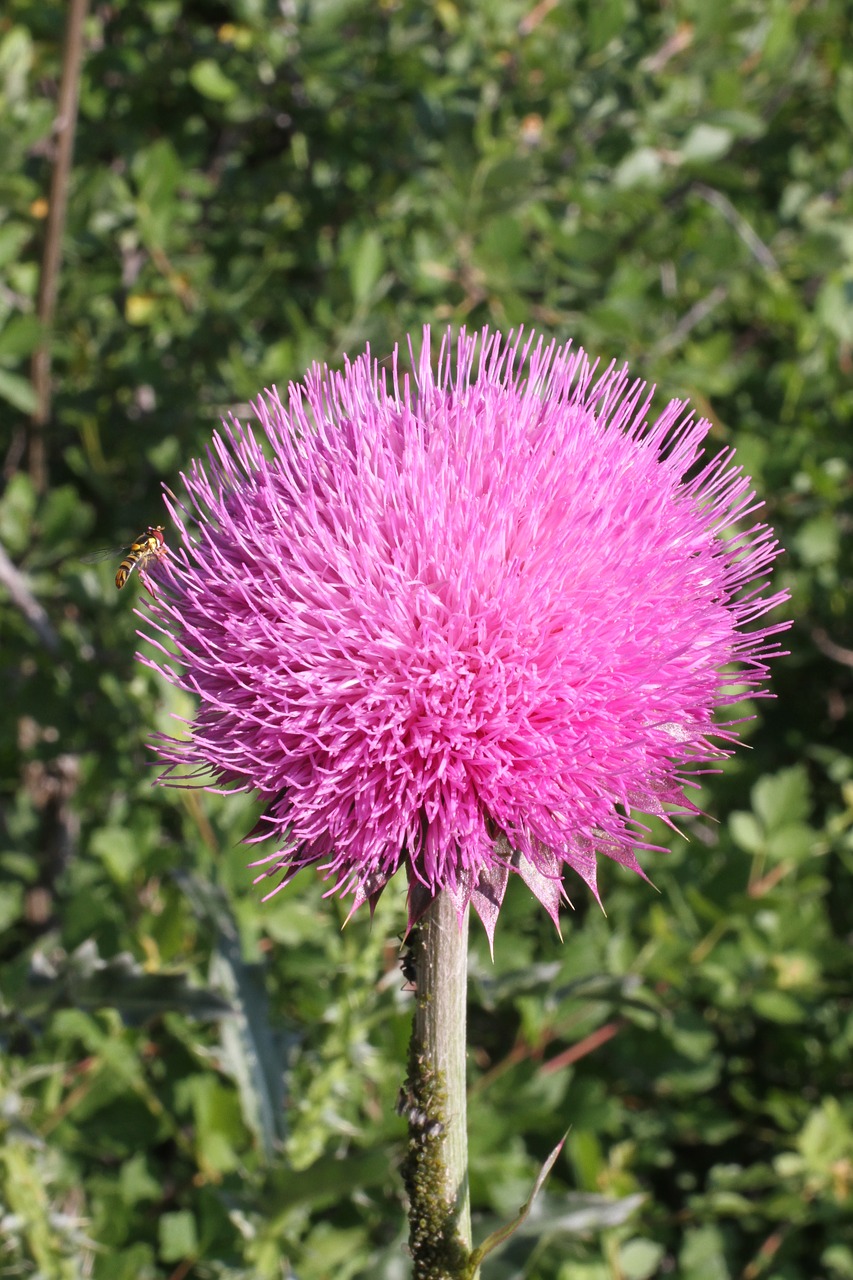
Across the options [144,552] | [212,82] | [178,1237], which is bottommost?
[178,1237]

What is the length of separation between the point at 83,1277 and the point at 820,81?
418 cm

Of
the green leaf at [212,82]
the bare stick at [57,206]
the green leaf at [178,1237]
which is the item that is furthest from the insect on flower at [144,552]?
the green leaf at [212,82]

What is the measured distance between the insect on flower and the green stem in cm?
88

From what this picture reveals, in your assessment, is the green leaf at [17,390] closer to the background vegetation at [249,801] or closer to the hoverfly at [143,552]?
the background vegetation at [249,801]

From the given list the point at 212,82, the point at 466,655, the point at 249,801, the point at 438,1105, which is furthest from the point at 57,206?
the point at 438,1105

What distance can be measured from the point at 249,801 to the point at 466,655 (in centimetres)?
114

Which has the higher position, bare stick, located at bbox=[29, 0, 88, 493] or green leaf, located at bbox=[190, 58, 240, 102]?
green leaf, located at bbox=[190, 58, 240, 102]

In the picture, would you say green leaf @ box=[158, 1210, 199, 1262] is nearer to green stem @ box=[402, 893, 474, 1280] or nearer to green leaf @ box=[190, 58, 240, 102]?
green stem @ box=[402, 893, 474, 1280]

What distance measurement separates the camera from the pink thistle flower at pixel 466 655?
1.47m

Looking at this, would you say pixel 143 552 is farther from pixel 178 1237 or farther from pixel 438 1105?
pixel 178 1237

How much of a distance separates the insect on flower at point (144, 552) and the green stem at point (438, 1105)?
0.88m

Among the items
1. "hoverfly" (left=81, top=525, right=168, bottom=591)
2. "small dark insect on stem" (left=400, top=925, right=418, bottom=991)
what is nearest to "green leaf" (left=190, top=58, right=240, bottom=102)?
"hoverfly" (left=81, top=525, right=168, bottom=591)

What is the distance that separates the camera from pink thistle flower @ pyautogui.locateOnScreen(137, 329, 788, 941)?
4.82 feet

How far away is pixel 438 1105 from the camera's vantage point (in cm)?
148
